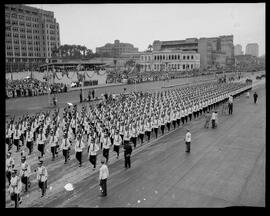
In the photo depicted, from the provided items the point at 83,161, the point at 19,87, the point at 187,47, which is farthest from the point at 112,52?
the point at 83,161

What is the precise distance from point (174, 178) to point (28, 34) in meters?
109

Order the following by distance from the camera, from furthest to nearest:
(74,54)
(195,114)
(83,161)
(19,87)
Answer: (74,54)
(19,87)
(195,114)
(83,161)

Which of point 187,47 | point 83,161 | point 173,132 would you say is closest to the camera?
point 83,161

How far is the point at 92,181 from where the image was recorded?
11.2m

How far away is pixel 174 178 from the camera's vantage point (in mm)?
11383

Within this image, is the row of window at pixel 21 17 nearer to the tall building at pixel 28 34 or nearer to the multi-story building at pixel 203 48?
the tall building at pixel 28 34

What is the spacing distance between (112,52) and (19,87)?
148 m

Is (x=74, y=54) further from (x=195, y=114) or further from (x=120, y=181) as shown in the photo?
(x=120, y=181)

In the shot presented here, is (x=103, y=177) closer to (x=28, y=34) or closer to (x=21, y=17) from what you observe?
(x=21, y=17)

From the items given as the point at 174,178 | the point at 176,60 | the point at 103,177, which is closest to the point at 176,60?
the point at 176,60

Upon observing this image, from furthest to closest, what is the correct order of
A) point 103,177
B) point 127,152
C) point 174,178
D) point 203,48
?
point 203,48
point 127,152
point 174,178
point 103,177

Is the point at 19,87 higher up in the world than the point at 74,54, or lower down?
lower down

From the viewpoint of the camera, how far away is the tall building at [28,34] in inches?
3912
